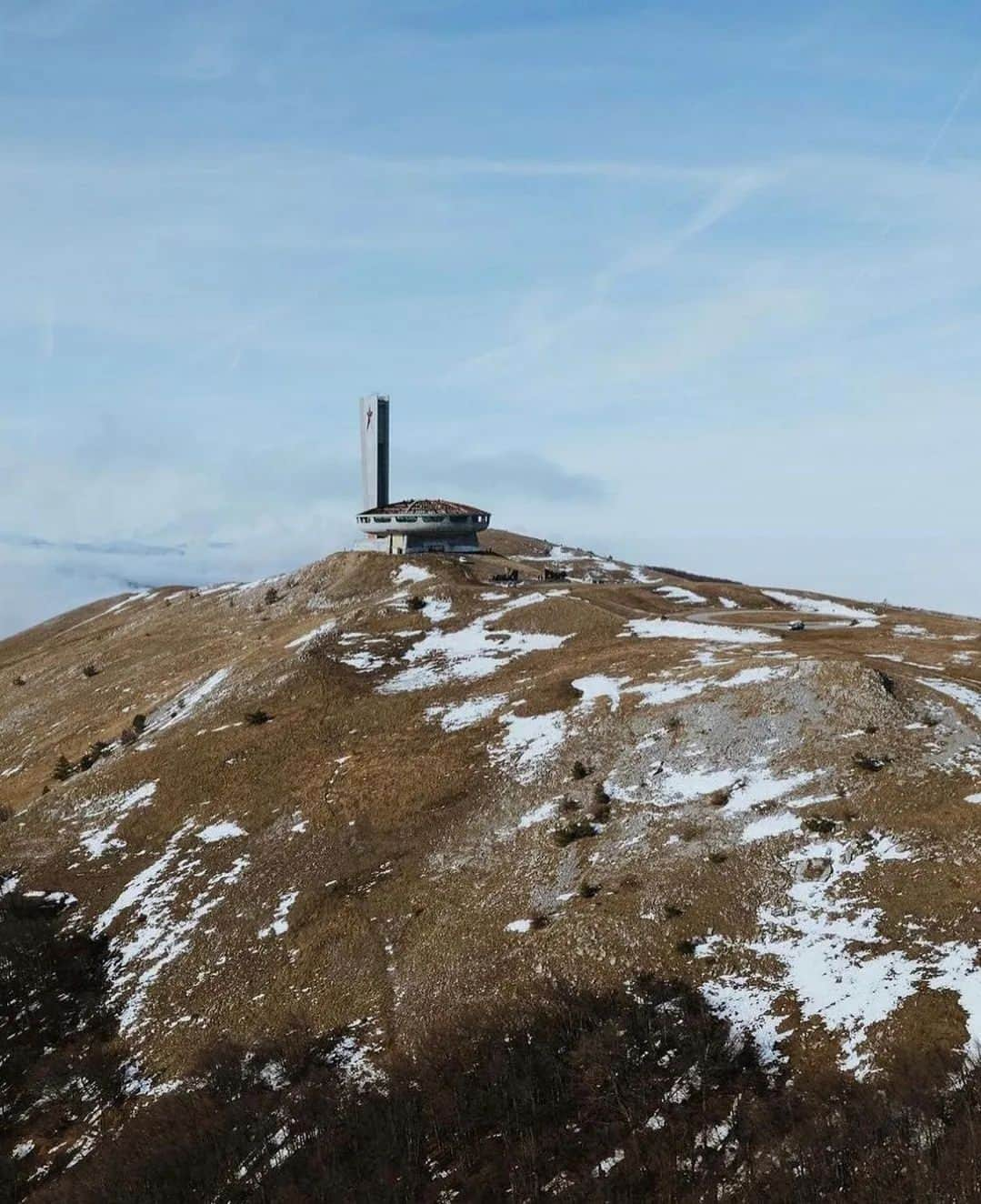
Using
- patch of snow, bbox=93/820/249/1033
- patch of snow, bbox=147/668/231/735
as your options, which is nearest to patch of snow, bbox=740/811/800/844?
patch of snow, bbox=93/820/249/1033

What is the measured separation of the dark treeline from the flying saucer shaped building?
275 ft

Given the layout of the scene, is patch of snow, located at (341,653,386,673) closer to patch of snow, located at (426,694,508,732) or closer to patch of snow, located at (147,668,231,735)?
patch of snow, located at (426,694,508,732)

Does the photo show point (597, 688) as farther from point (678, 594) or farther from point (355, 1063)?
point (678, 594)

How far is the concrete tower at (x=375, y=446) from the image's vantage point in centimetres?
13600

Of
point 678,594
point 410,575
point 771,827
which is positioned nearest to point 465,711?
point 771,827

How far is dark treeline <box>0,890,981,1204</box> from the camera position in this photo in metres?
32.6

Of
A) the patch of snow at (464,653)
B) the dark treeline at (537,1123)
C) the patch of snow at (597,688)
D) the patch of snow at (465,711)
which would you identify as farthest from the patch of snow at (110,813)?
the patch of snow at (597,688)

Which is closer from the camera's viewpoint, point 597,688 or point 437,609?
point 597,688

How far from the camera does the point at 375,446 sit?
136m

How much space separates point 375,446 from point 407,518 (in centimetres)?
1667

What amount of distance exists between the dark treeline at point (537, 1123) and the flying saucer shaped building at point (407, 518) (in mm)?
83787

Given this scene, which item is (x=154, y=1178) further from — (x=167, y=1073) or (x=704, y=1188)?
(x=704, y=1188)

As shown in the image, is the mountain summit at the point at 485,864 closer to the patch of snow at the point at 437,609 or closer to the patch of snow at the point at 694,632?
the patch of snow at the point at 694,632

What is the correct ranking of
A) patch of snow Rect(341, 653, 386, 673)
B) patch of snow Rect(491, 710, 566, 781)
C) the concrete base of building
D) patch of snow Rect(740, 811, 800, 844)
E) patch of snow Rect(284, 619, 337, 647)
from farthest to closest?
the concrete base of building < patch of snow Rect(284, 619, 337, 647) < patch of snow Rect(341, 653, 386, 673) < patch of snow Rect(491, 710, 566, 781) < patch of snow Rect(740, 811, 800, 844)
